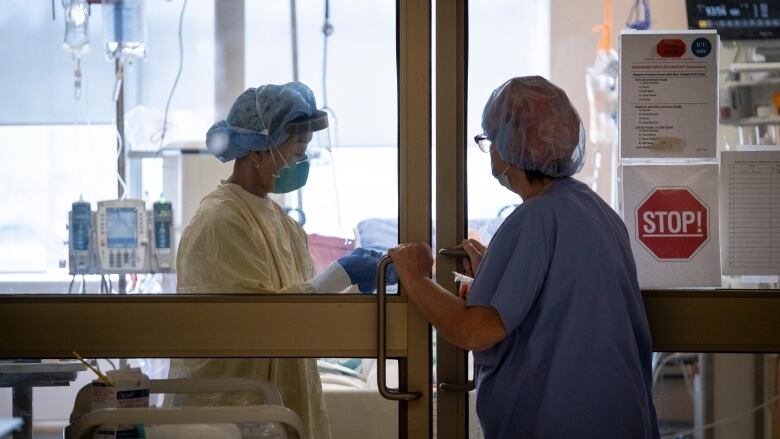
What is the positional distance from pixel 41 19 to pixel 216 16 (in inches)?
16.2

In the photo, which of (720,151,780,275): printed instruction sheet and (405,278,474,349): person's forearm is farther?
(720,151,780,275): printed instruction sheet

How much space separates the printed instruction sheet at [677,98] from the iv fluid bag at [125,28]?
113 centimetres

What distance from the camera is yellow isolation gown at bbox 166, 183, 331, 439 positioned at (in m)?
2.13

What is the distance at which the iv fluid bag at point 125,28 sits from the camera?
2.16 meters

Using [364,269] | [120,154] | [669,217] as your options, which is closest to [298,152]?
[364,269]

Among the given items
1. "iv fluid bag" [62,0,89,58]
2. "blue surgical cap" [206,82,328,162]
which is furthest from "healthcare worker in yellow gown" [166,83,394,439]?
"iv fluid bag" [62,0,89,58]

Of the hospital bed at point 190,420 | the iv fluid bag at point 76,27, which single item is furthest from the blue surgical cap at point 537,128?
the iv fluid bag at point 76,27

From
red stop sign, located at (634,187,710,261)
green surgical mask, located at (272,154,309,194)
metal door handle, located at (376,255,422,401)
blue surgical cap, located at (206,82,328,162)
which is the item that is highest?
blue surgical cap, located at (206,82,328,162)

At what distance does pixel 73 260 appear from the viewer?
2.17m

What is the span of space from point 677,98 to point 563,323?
2.24ft

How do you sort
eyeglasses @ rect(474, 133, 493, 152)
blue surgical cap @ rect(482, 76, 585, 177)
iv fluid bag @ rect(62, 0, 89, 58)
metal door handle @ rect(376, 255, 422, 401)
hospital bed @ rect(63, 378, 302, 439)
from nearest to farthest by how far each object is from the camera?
hospital bed @ rect(63, 378, 302, 439) < blue surgical cap @ rect(482, 76, 585, 177) < eyeglasses @ rect(474, 133, 493, 152) < metal door handle @ rect(376, 255, 422, 401) < iv fluid bag @ rect(62, 0, 89, 58)

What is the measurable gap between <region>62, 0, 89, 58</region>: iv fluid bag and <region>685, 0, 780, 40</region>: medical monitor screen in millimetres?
1396

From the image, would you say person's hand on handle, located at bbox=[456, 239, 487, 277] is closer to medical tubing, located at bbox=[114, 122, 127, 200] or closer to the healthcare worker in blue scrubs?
the healthcare worker in blue scrubs

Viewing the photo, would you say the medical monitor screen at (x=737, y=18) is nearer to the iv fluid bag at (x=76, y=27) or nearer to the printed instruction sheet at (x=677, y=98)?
the printed instruction sheet at (x=677, y=98)
